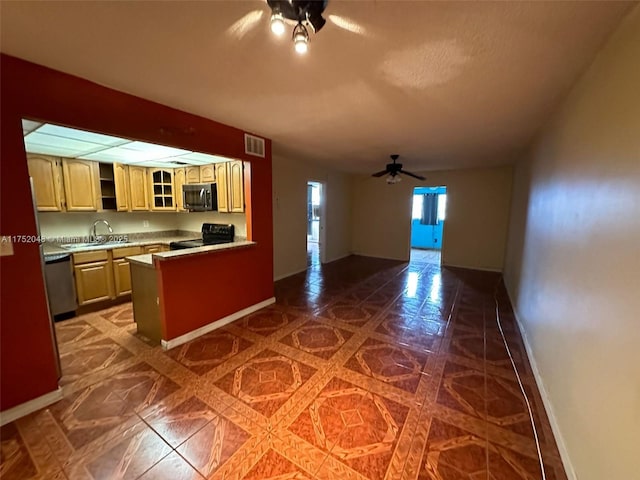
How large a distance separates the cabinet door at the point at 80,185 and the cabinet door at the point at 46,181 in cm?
8

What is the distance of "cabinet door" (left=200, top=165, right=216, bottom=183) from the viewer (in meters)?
4.28

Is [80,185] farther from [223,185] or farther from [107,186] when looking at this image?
[223,185]

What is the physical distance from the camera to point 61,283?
3.26 meters

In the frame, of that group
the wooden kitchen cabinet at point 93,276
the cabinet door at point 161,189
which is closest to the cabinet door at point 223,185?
the cabinet door at point 161,189

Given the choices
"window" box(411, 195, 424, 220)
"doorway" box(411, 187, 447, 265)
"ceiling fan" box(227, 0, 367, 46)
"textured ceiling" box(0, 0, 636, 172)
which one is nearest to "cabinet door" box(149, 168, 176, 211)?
"textured ceiling" box(0, 0, 636, 172)

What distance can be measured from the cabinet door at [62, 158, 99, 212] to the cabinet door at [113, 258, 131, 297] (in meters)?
0.91

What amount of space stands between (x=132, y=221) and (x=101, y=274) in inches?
51.9

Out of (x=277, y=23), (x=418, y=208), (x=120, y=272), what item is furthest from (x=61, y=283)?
(x=418, y=208)

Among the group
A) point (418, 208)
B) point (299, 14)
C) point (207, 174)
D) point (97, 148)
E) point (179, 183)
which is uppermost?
point (299, 14)

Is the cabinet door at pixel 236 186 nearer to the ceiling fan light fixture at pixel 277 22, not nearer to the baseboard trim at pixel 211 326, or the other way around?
the baseboard trim at pixel 211 326

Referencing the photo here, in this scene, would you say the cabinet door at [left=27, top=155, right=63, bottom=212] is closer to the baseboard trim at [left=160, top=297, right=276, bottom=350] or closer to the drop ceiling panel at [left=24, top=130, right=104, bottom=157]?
the drop ceiling panel at [left=24, top=130, right=104, bottom=157]

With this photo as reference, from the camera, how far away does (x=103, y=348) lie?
2.65 metres

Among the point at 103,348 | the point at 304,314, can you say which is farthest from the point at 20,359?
the point at 304,314

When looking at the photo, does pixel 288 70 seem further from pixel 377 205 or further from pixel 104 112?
pixel 377 205
